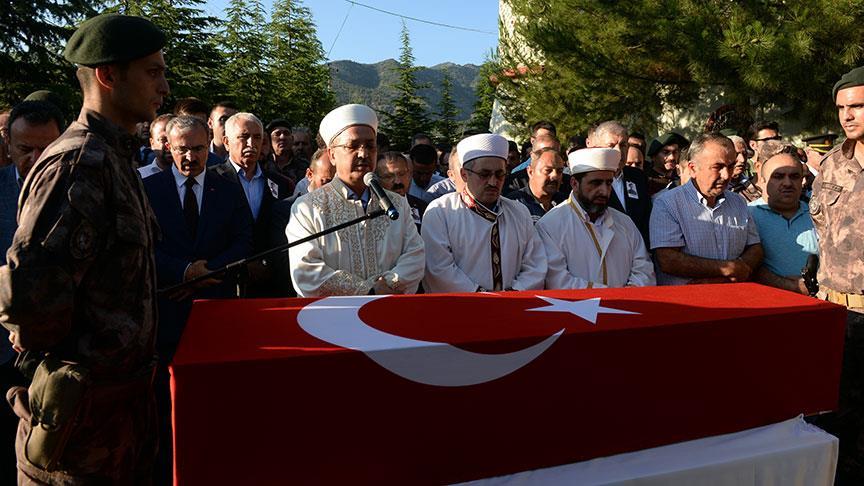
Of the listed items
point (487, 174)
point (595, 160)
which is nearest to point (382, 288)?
point (487, 174)

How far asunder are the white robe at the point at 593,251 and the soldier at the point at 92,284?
244 cm

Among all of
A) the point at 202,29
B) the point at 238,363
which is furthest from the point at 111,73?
the point at 202,29

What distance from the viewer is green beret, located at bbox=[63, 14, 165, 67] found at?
1857mm

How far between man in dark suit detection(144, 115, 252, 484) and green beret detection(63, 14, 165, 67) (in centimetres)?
173

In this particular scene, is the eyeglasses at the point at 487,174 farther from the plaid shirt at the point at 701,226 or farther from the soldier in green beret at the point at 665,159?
the soldier in green beret at the point at 665,159

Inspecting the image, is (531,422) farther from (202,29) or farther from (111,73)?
(202,29)

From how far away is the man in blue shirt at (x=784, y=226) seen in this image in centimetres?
386

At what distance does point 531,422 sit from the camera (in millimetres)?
1959

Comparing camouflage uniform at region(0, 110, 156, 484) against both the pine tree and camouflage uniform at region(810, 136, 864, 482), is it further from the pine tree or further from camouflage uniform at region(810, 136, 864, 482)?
the pine tree

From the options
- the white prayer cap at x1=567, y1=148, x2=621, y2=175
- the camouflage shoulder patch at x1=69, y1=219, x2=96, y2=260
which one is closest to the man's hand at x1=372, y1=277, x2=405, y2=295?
the camouflage shoulder patch at x1=69, y1=219, x2=96, y2=260

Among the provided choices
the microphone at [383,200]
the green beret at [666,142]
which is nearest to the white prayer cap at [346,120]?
the microphone at [383,200]

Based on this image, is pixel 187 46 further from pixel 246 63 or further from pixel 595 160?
pixel 595 160

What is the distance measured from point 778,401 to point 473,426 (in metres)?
1.26

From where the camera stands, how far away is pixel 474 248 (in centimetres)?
356
